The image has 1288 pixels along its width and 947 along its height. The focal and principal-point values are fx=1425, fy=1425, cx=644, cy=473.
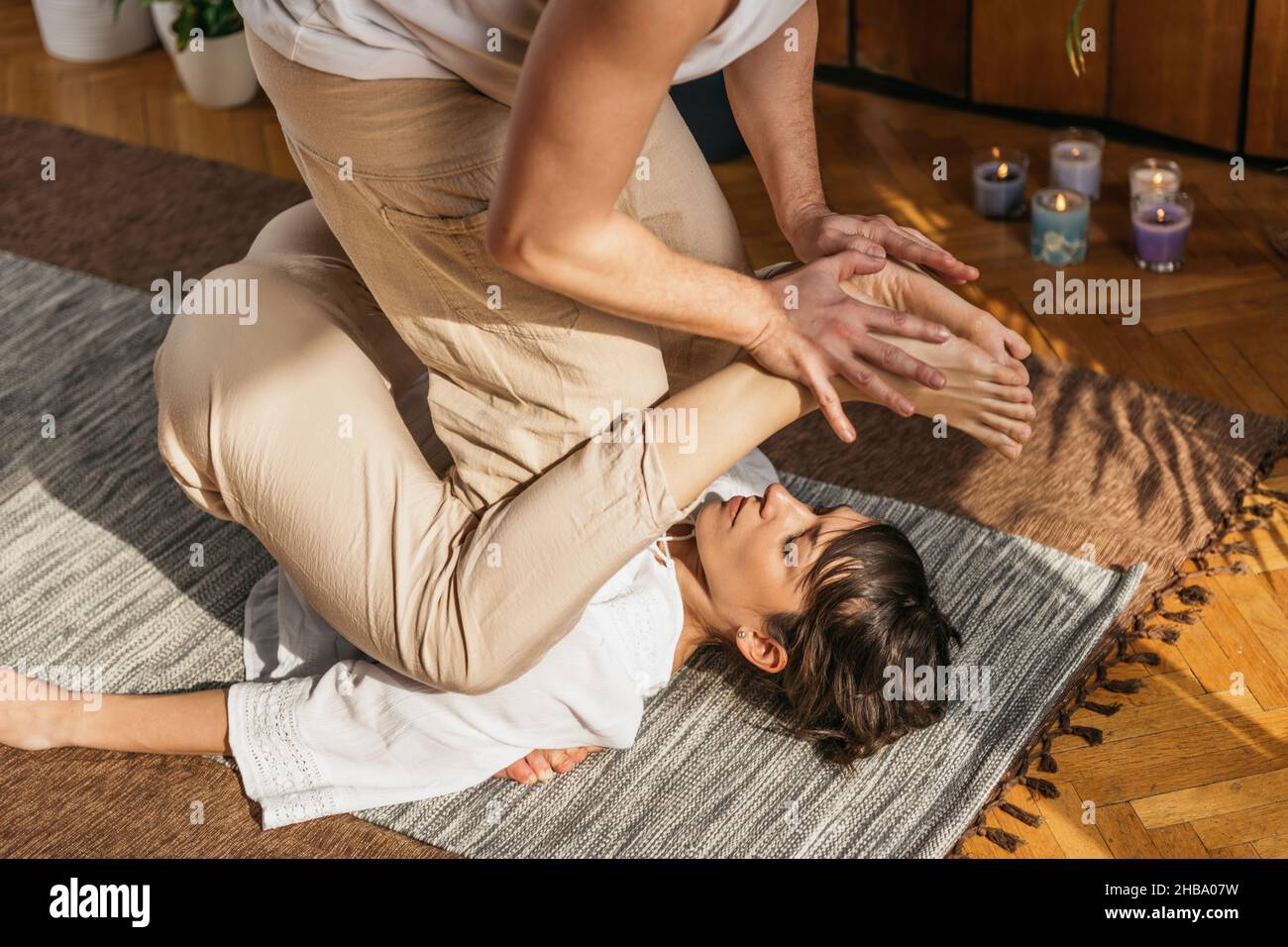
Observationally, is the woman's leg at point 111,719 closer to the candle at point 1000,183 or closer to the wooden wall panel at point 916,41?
the candle at point 1000,183

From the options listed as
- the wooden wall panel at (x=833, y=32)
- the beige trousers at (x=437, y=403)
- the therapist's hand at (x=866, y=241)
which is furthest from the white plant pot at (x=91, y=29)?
the therapist's hand at (x=866, y=241)

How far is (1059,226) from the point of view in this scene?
97.3 inches

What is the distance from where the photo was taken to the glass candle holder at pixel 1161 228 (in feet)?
7.95

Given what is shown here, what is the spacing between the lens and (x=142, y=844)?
158cm

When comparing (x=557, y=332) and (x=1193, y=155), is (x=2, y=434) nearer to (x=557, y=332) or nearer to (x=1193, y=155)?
(x=557, y=332)

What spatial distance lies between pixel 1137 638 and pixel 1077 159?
3.71 ft

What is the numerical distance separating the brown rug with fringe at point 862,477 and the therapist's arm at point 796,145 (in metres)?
0.56

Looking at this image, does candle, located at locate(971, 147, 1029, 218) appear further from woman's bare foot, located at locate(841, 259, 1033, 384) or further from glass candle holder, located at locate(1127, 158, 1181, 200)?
woman's bare foot, located at locate(841, 259, 1033, 384)

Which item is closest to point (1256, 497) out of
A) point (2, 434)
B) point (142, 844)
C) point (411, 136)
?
point (411, 136)

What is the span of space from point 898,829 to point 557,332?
67 cm

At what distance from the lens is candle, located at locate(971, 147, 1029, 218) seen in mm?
2635

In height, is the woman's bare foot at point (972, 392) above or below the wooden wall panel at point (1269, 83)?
above

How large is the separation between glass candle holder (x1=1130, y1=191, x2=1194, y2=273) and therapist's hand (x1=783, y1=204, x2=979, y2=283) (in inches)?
43.2

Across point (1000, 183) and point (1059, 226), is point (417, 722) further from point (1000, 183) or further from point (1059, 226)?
point (1000, 183)
